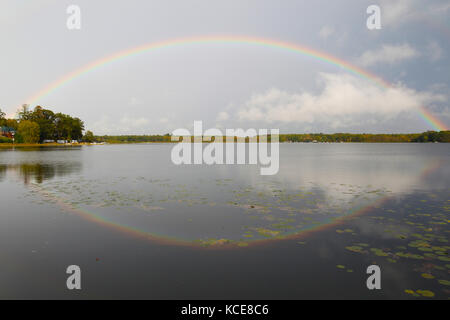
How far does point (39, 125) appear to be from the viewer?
6801 inches

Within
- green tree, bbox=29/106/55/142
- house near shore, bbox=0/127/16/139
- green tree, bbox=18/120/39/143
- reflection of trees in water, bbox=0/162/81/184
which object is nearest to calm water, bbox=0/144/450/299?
reflection of trees in water, bbox=0/162/81/184

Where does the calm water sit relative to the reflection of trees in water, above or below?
below

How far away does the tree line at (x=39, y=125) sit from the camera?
157625 millimetres

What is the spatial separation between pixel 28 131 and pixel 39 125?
1691 cm

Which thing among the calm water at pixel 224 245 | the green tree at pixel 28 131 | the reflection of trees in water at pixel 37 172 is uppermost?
the green tree at pixel 28 131

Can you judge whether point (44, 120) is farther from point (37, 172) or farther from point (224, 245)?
point (224, 245)

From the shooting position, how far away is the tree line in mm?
157625

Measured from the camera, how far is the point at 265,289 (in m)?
8.89

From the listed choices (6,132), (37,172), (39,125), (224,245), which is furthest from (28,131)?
(224,245)

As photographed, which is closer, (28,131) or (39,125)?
(28,131)

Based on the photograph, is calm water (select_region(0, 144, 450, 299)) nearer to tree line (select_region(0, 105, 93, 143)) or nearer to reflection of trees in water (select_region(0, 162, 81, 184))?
reflection of trees in water (select_region(0, 162, 81, 184))

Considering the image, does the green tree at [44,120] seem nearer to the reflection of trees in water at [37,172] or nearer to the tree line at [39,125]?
the tree line at [39,125]

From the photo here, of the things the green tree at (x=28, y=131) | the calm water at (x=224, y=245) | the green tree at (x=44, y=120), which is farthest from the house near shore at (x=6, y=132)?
the calm water at (x=224, y=245)

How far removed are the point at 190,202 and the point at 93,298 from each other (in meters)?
13.1
